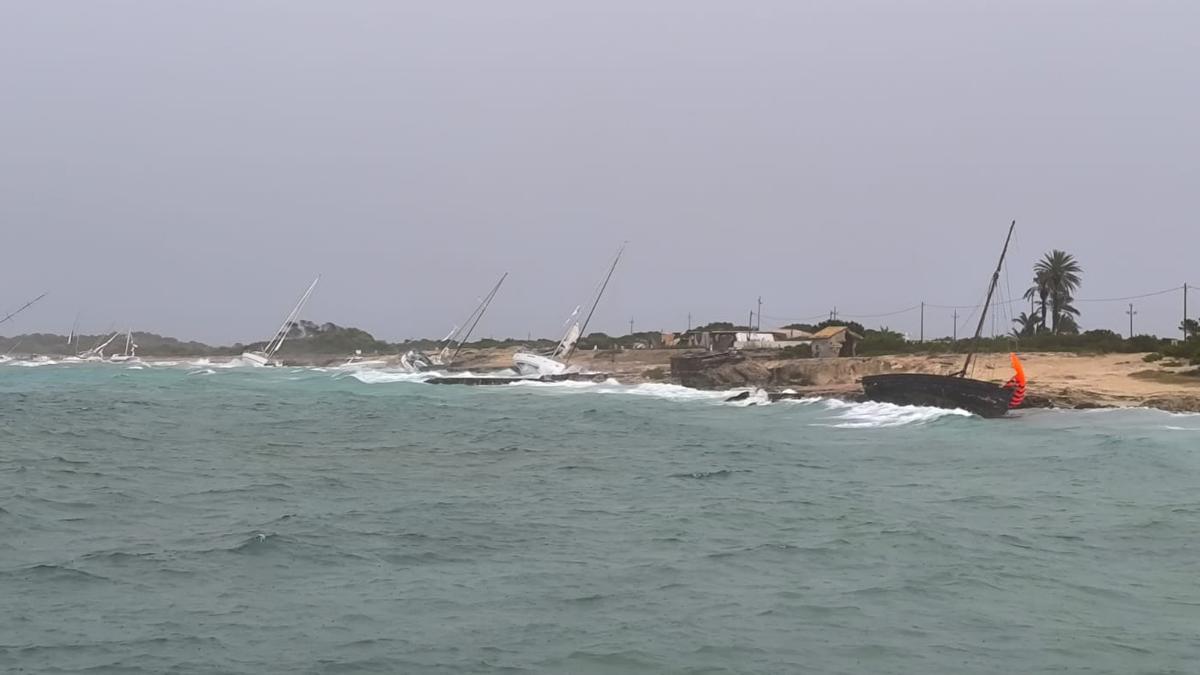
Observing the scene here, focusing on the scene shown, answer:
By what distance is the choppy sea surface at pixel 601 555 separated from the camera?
985cm

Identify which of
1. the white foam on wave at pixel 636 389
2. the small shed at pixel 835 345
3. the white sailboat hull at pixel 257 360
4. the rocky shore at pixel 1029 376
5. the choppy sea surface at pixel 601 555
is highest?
the small shed at pixel 835 345

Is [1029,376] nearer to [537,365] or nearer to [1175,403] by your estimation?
[1175,403]

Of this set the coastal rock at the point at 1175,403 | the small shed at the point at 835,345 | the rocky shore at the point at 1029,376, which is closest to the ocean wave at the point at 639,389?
the rocky shore at the point at 1029,376

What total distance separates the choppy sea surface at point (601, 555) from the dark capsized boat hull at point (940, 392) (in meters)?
6.66

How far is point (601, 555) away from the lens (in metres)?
13.8

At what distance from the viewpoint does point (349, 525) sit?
51.5 feet

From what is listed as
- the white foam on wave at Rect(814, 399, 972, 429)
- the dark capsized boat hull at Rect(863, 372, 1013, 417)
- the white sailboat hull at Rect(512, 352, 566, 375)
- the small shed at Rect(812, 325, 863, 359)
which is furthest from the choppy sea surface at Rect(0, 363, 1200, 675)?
the white sailboat hull at Rect(512, 352, 566, 375)

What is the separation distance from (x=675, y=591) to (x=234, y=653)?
487 cm

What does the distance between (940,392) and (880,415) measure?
2.75 m

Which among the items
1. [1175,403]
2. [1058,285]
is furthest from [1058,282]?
[1175,403]

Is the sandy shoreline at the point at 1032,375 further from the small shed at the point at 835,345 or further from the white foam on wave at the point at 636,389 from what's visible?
the small shed at the point at 835,345

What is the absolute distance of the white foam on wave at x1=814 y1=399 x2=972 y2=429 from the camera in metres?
34.3

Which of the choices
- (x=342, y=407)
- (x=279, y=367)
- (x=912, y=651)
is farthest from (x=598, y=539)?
(x=279, y=367)

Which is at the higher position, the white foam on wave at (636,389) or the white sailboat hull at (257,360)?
the white sailboat hull at (257,360)
